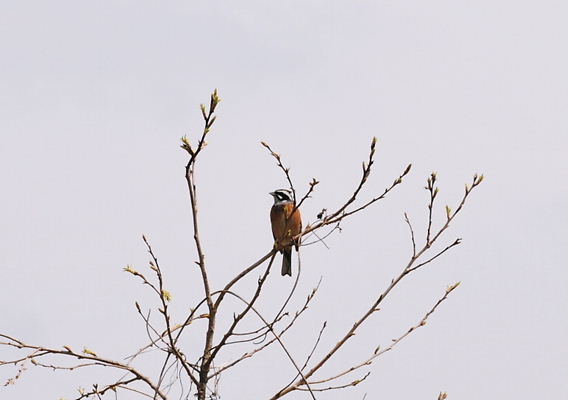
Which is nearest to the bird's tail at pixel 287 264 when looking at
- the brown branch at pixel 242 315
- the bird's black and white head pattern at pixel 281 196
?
the bird's black and white head pattern at pixel 281 196

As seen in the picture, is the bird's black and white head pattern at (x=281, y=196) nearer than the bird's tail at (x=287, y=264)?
No

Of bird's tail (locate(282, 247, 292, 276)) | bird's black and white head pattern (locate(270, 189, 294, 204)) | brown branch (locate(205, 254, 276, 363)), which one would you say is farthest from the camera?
bird's black and white head pattern (locate(270, 189, 294, 204))

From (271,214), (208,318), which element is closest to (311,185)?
(208,318)

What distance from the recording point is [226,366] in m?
4.40

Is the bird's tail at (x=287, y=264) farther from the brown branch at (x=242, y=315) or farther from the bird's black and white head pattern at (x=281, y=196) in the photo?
the brown branch at (x=242, y=315)

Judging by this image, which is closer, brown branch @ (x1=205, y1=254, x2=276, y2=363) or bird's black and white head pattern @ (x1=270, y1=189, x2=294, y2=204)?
brown branch @ (x1=205, y1=254, x2=276, y2=363)

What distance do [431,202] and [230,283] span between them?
4.21ft

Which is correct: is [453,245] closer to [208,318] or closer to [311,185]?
[311,185]

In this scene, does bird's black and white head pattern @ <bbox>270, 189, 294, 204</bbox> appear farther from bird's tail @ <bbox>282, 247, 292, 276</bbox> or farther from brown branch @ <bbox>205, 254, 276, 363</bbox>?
brown branch @ <bbox>205, 254, 276, 363</bbox>

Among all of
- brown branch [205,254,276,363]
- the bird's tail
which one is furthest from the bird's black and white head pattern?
brown branch [205,254,276,363]

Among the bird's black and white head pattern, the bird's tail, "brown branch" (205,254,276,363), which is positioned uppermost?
the bird's black and white head pattern

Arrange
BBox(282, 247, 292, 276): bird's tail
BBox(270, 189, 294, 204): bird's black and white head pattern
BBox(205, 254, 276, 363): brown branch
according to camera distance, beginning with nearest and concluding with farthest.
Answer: BBox(205, 254, 276, 363): brown branch, BBox(282, 247, 292, 276): bird's tail, BBox(270, 189, 294, 204): bird's black and white head pattern

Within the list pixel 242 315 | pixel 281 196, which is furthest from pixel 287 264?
pixel 242 315

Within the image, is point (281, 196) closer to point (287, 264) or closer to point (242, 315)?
point (287, 264)
